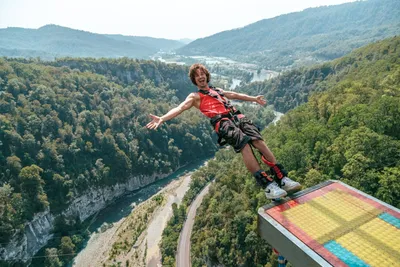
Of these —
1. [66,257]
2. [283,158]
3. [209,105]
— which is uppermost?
Result: [209,105]

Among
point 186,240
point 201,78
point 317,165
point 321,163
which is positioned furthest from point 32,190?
point 201,78

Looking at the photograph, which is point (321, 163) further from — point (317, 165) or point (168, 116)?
point (168, 116)

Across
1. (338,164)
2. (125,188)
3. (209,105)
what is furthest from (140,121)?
(209,105)

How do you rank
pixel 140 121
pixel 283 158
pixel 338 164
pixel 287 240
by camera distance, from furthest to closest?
pixel 140 121 < pixel 283 158 < pixel 338 164 < pixel 287 240

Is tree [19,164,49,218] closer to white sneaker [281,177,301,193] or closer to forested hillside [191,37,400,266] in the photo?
forested hillside [191,37,400,266]

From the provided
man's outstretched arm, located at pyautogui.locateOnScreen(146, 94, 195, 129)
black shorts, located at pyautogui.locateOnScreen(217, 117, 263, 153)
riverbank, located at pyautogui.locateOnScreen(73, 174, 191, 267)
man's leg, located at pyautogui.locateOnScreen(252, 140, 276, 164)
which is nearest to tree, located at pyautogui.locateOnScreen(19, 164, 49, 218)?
riverbank, located at pyautogui.locateOnScreen(73, 174, 191, 267)

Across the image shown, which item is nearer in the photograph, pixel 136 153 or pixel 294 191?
pixel 294 191

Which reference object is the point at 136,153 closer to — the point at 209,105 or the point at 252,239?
the point at 252,239
